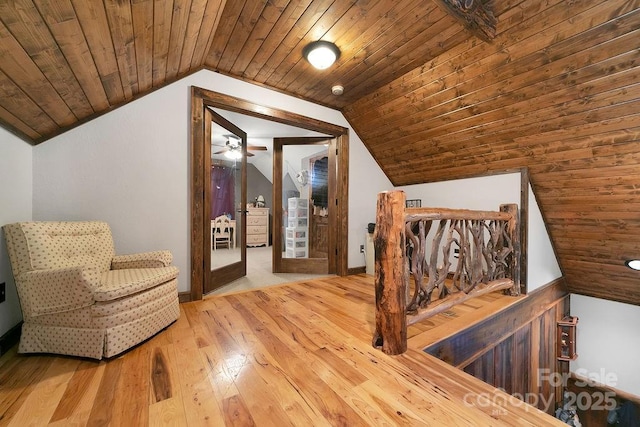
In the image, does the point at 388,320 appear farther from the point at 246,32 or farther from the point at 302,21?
the point at 246,32

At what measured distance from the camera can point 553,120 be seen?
213 centimetres

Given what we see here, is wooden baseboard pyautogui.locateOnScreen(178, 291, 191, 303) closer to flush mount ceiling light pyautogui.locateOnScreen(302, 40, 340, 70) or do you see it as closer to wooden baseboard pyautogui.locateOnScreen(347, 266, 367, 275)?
wooden baseboard pyautogui.locateOnScreen(347, 266, 367, 275)

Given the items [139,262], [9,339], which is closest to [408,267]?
[139,262]

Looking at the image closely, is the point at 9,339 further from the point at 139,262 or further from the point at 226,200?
the point at 226,200

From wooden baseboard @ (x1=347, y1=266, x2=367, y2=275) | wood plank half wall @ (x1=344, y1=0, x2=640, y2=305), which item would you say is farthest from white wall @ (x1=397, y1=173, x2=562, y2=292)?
wooden baseboard @ (x1=347, y1=266, x2=367, y2=275)

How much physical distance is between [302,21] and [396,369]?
2.44 meters

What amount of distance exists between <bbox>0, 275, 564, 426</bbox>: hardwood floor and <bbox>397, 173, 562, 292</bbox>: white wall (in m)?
1.92

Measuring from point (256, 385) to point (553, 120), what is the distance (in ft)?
10.1

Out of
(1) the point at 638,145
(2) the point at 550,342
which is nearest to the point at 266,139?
(1) the point at 638,145

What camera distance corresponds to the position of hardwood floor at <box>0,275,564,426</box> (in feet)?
3.24

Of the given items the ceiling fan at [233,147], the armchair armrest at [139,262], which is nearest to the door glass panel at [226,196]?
the ceiling fan at [233,147]

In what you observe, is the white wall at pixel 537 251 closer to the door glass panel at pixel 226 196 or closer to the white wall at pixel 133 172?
the door glass panel at pixel 226 196

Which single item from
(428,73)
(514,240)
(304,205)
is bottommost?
(514,240)

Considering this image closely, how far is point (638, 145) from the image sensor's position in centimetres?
192
